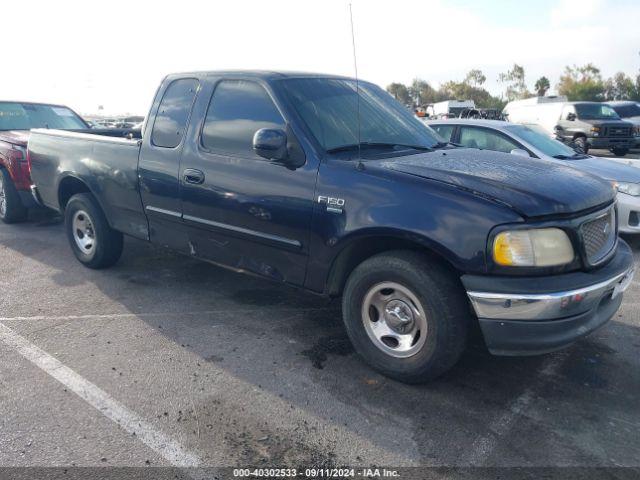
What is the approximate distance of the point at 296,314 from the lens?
4.55 m

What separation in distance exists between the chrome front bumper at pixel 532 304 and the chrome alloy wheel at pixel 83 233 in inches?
161

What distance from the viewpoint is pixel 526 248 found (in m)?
2.91

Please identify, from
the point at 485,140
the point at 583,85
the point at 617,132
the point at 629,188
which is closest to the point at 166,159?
the point at 485,140

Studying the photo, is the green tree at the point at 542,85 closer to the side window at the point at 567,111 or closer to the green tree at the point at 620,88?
the green tree at the point at 620,88

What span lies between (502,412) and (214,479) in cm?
165

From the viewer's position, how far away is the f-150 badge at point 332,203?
3402mm

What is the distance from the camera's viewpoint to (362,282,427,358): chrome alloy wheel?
3.26 metres

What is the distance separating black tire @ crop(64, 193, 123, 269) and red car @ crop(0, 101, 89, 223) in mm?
2108

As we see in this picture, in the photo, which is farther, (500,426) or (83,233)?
(83,233)


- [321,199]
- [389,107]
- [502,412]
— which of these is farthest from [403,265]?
[389,107]

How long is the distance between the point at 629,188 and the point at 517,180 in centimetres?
422

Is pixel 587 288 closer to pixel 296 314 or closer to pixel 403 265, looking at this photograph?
pixel 403 265

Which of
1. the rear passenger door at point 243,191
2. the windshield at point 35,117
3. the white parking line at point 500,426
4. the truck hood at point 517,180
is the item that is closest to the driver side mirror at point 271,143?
the rear passenger door at point 243,191

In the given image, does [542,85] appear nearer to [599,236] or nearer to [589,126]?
[589,126]
